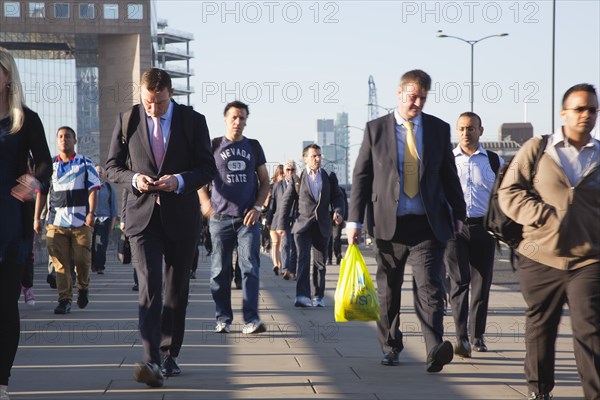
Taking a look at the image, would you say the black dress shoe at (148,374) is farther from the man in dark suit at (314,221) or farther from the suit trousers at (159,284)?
the man in dark suit at (314,221)

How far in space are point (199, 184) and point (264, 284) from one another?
1130 centimetres

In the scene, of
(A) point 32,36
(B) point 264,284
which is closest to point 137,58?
(A) point 32,36

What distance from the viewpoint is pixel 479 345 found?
9.41m

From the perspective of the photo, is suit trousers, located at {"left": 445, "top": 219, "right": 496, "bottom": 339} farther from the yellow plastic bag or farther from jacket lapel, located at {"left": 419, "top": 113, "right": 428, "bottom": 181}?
jacket lapel, located at {"left": 419, "top": 113, "right": 428, "bottom": 181}

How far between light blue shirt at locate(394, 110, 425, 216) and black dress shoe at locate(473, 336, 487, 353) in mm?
1776

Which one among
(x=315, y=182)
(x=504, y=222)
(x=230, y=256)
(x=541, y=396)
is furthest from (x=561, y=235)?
(x=315, y=182)

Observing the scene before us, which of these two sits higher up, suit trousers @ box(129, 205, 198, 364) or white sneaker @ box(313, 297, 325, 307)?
suit trousers @ box(129, 205, 198, 364)

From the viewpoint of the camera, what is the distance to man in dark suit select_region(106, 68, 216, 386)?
746cm

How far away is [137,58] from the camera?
109125 mm

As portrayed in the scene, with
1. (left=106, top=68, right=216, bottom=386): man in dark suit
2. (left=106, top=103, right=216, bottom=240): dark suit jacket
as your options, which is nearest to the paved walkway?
(left=106, top=68, right=216, bottom=386): man in dark suit

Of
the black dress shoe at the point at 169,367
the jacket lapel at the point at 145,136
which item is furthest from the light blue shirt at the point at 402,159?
the black dress shoe at the point at 169,367

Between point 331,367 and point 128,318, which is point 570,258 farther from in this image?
point 128,318

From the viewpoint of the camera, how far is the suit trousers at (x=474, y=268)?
9477 mm

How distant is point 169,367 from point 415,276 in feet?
5.84
